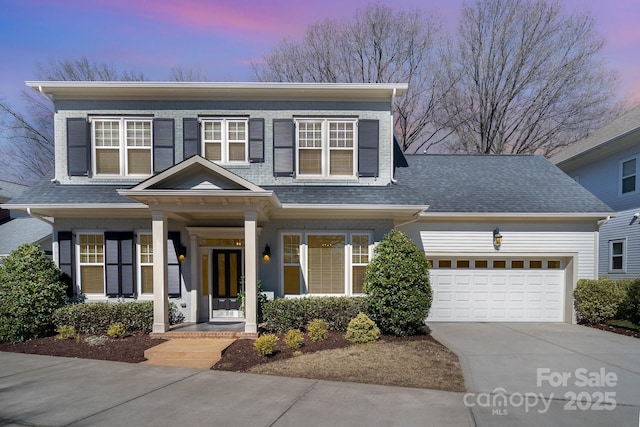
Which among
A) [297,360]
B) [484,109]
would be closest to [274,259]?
[297,360]

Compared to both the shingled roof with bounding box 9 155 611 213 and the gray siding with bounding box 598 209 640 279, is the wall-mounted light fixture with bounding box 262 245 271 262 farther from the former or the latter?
the gray siding with bounding box 598 209 640 279

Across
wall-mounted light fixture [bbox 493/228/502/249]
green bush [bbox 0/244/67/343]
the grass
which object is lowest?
the grass

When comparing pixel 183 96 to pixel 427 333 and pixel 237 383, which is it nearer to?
pixel 237 383

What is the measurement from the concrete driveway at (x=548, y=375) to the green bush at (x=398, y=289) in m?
1.03

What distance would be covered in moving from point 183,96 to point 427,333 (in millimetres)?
9182

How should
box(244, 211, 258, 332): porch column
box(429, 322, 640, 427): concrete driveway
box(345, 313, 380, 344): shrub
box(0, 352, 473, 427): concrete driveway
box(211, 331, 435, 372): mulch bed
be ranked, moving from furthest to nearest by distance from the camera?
box(244, 211, 258, 332): porch column → box(345, 313, 380, 344): shrub → box(211, 331, 435, 372): mulch bed → box(429, 322, 640, 427): concrete driveway → box(0, 352, 473, 427): concrete driveway

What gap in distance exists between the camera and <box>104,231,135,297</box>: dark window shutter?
33.0 feet

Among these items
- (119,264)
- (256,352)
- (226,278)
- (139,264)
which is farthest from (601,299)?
(119,264)

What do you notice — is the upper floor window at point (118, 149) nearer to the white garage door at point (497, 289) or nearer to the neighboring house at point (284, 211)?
the neighboring house at point (284, 211)

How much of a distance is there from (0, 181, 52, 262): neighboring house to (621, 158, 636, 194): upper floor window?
2134 centimetres

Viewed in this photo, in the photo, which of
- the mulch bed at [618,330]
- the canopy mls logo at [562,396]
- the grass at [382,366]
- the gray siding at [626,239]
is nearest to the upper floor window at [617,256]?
the gray siding at [626,239]

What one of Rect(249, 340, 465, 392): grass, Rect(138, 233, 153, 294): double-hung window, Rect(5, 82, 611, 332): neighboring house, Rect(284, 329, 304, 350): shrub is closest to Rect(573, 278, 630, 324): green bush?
Rect(5, 82, 611, 332): neighboring house

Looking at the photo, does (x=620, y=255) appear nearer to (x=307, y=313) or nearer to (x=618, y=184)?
(x=618, y=184)

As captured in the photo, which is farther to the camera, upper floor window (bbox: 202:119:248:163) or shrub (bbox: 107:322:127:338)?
upper floor window (bbox: 202:119:248:163)
